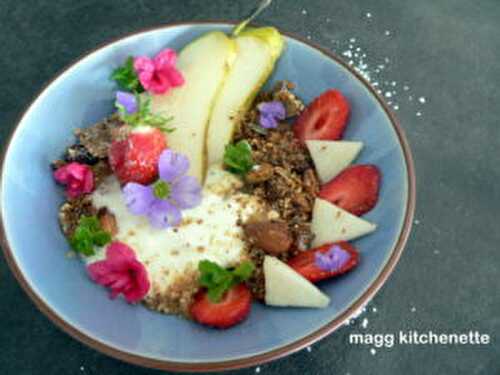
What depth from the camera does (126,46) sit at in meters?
1.14

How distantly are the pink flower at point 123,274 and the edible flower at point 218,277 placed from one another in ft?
0.28

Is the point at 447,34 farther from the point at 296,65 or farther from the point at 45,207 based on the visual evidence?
the point at 45,207

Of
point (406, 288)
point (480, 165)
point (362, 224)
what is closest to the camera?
point (362, 224)

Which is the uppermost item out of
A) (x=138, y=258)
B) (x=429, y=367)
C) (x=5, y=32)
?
(x=5, y=32)

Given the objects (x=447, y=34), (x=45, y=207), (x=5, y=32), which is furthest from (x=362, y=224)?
(x=5, y=32)

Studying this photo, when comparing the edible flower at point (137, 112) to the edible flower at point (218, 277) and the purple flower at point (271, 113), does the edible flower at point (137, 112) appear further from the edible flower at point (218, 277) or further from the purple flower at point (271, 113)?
the edible flower at point (218, 277)

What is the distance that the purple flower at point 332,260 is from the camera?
3.09ft

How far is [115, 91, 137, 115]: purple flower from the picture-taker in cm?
107

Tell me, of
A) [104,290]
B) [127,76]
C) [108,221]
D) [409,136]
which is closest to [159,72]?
[127,76]

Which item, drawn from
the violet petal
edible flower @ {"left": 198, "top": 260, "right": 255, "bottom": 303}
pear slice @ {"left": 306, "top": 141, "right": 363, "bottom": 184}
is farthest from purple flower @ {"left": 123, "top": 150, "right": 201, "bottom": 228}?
pear slice @ {"left": 306, "top": 141, "right": 363, "bottom": 184}

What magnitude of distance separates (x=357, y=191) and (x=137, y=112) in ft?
1.25

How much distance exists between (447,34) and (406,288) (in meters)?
0.61

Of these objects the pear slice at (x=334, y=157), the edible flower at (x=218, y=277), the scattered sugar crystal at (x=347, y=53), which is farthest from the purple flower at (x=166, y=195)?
the scattered sugar crystal at (x=347, y=53)

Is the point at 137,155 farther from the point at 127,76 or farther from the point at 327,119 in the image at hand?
the point at 327,119
